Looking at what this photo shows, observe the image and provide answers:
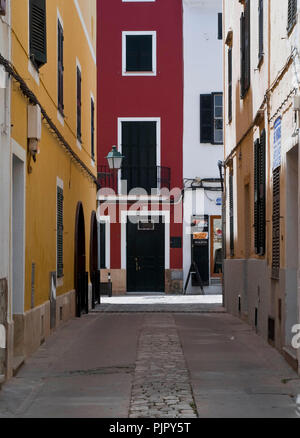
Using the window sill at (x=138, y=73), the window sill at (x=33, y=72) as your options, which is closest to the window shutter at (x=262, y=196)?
the window sill at (x=33, y=72)

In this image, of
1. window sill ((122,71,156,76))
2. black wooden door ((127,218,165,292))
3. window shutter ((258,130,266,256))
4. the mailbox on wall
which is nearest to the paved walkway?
window shutter ((258,130,266,256))

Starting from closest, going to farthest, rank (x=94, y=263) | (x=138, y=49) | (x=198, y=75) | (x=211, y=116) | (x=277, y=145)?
(x=277, y=145), (x=94, y=263), (x=211, y=116), (x=198, y=75), (x=138, y=49)

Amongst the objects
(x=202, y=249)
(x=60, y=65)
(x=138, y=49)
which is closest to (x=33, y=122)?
(x=60, y=65)

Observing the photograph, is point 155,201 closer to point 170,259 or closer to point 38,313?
point 170,259

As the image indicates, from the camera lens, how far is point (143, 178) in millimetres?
31922

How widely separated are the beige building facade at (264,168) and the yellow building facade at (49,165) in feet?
10.8

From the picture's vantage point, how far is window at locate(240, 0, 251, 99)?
661 inches

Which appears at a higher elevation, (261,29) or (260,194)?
(261,29)

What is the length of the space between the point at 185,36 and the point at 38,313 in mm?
20871

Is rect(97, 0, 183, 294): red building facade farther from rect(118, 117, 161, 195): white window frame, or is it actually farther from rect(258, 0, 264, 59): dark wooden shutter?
rect(258, 0, 264, 59): dark wooden shutter

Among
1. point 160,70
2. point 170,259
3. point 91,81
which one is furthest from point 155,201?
point 91,81

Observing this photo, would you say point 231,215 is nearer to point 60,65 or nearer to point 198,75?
point 60,65

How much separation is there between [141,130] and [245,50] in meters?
15.1

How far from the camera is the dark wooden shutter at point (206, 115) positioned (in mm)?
31812
